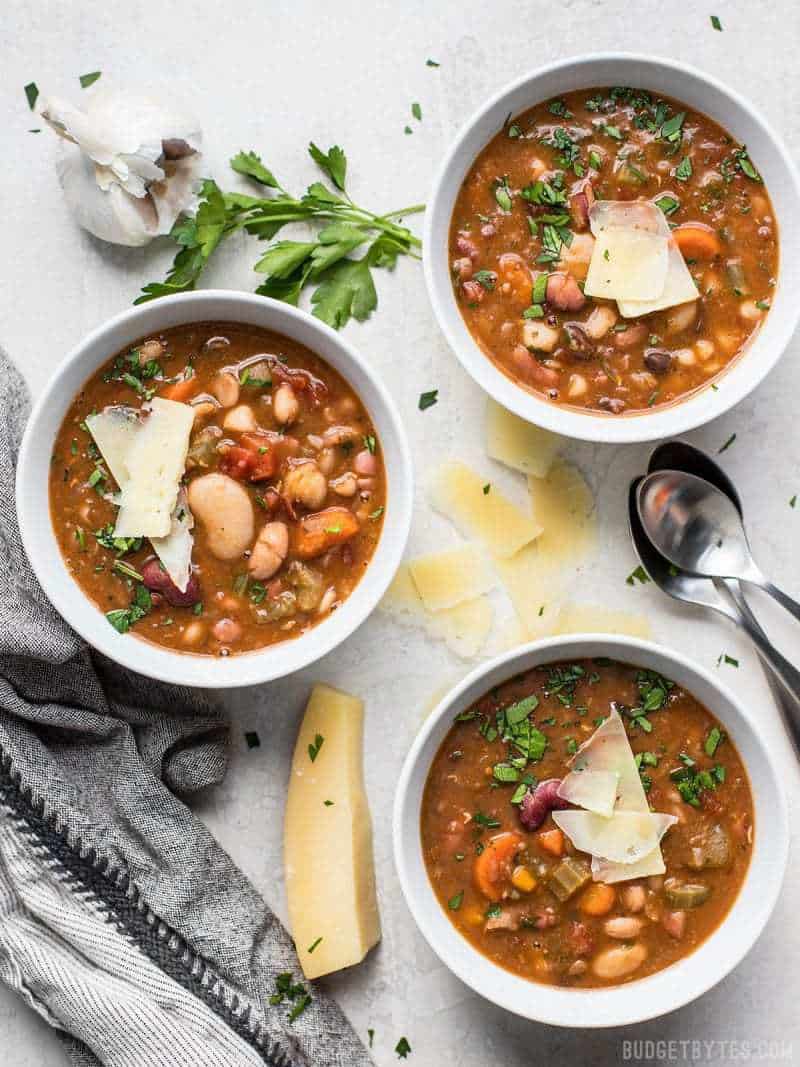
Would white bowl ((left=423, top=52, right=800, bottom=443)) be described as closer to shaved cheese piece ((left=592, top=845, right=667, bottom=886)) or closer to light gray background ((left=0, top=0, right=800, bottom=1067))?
light gray background ((left=0, top=0, right=800, bottom=1067))

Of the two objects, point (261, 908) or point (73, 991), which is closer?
point (73, 991)

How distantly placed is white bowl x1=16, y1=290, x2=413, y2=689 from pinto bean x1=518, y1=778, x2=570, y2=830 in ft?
2.06

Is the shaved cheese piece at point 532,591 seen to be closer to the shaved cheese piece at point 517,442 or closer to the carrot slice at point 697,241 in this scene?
the shaved cheese piece at point 517,442

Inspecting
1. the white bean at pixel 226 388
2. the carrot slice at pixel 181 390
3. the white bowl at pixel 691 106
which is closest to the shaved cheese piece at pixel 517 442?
the white bowl at pixel 691 106

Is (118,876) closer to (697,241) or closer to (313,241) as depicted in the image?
(313,241)

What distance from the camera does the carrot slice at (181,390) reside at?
112 inches

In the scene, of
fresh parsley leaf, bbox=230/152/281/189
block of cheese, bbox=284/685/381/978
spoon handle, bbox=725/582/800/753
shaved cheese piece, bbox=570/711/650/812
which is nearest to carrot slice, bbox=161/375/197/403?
fresh parsley leaf, bbox=230/152/281/189

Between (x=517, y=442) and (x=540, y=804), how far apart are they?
1.00 m

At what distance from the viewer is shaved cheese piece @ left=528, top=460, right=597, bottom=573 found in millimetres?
3174

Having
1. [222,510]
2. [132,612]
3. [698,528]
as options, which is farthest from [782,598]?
[132,612]

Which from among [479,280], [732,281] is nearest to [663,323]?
[732,281]

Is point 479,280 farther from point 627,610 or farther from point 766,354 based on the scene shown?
point 627,610

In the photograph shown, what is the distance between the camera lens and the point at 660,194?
2.89m

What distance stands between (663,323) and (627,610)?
81 centimetres
